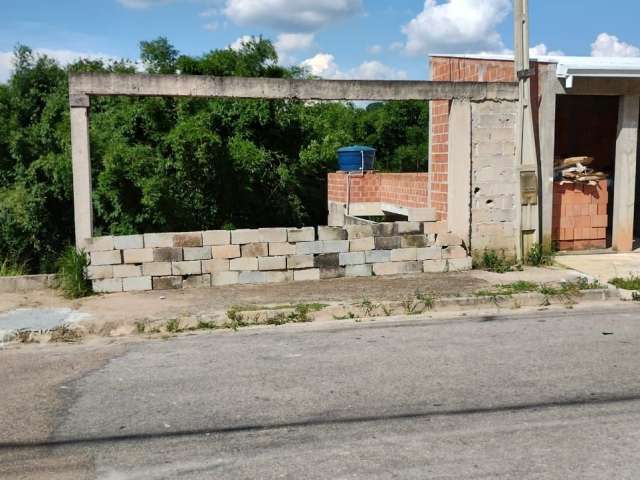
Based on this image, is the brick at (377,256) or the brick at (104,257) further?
the brick at (377,256)

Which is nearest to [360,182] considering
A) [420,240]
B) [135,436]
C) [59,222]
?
[420,240]

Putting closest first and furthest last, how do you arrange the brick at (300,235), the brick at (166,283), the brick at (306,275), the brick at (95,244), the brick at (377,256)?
the brick at (95,244) < the brick at (166,283) < the brick at (300,235) < the brick at (306,275) < the brick at (377,256)

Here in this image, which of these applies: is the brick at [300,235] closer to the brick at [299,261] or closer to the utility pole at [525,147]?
the brick at [299,261]

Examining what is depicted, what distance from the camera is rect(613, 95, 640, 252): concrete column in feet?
37.6

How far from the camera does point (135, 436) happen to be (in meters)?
4.32

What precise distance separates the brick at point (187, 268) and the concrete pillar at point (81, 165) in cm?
122

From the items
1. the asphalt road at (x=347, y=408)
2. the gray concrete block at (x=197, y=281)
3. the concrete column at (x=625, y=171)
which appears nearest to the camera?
the asphalt road at (x=347, y=408)

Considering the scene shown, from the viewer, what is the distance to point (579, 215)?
1169 cm

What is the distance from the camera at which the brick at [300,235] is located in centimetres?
971

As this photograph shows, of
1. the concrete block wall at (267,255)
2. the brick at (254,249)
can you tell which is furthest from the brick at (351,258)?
the brick at (254,249)

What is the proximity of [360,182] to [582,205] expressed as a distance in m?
5.81

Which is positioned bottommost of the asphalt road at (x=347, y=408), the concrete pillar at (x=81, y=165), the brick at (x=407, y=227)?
the asphalt road at (x=347, y=408)

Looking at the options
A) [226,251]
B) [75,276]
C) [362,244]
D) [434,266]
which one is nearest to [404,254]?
[434,266]

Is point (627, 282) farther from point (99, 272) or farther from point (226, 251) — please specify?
point (99, 272)
